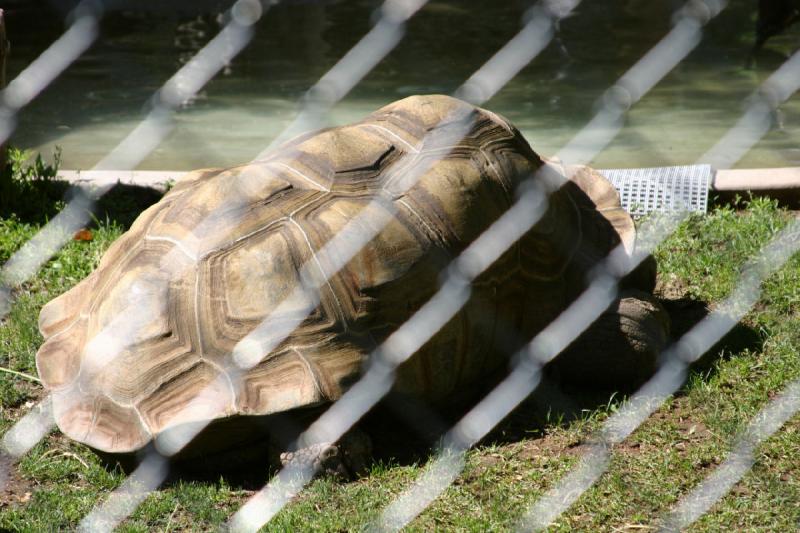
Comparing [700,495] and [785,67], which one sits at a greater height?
[700,495]

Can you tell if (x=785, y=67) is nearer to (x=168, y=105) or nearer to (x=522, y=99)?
(x=522, y=99)

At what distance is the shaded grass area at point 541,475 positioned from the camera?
3359mm

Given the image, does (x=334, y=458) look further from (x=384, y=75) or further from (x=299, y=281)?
(x=384, y=75)

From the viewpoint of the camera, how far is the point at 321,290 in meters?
3.67

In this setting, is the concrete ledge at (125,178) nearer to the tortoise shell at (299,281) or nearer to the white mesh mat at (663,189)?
the tortoise shell at (299,281)

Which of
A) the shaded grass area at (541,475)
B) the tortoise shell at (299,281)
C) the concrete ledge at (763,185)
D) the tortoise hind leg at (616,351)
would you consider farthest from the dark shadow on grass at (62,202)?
the concrete ledge at (763,185)

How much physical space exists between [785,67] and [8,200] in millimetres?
6304

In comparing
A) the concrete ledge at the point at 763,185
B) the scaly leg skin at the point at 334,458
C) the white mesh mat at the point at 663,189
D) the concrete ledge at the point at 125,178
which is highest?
the concrete ledge at the point at 125,178

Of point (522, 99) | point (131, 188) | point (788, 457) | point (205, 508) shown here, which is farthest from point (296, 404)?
point (522, 99)

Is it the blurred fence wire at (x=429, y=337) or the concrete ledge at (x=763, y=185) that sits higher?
the blurred fence wire at (x=429, y=337)

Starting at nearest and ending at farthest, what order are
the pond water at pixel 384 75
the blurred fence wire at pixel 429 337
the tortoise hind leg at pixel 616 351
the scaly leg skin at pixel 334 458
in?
the blurred fence wire at pixel 429 337 < the scaly leg skin at pixel 334 458 < the tortoise hind leg at pixel 616 351 < the pond water at pixel 384 75

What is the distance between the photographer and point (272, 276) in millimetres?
3652

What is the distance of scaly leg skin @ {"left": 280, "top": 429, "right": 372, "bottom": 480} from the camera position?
363cm

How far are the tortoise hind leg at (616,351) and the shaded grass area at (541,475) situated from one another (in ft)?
0.36
